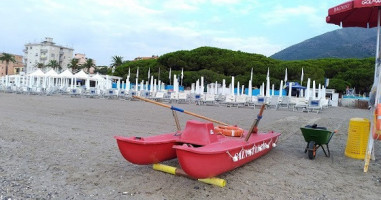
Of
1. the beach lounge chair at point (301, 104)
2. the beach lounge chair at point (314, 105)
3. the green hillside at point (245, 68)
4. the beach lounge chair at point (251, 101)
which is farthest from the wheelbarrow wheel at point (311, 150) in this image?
the green hillside at point (245, 68)

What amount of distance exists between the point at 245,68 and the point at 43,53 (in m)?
75.5

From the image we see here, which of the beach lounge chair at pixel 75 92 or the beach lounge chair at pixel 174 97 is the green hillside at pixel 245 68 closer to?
the beach lounge chair at pixel 75 92

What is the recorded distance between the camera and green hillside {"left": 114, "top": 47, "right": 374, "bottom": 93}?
4191cm

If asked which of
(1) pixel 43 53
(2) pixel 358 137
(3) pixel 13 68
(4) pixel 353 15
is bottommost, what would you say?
(2) pixel 358 137

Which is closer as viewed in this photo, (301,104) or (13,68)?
(301,104)

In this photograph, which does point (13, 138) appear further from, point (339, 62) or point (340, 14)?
point (339, 62)

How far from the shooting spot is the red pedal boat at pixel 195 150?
11.5 ft

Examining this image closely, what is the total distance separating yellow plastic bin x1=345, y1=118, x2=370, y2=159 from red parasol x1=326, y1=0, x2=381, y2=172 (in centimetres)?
20

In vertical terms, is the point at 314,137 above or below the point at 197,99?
below

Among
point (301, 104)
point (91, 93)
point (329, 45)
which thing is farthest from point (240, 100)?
point (329, 45)

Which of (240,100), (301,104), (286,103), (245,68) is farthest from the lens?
(245,68)

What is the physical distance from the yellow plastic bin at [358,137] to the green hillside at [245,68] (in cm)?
3425

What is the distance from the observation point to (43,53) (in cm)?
9775

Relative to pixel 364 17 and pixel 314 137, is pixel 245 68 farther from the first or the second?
pixel 314 137
